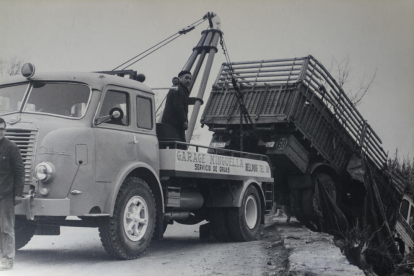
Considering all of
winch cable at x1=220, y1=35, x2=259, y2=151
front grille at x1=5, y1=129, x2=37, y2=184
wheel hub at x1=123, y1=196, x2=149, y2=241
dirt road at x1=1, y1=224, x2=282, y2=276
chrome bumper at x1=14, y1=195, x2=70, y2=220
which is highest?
winch cable at x1=220, y1=35, x2=259, y2=151

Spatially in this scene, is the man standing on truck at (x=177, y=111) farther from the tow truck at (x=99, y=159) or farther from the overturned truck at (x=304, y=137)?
the overturned truck at (x=304, y=137)

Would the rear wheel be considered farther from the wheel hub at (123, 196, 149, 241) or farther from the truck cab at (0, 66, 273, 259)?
the wheel hub at (123, 196, 149, 241)

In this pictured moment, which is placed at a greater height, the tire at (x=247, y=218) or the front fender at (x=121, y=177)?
the front fender at (x=121, y=177)

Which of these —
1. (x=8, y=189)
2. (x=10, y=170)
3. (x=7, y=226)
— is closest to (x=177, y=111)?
(x=10, y=170)

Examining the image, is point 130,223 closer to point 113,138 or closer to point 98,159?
point 98,159

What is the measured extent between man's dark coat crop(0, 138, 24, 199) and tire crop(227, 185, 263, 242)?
A: 4.46 metres

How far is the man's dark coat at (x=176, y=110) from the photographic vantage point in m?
8.88

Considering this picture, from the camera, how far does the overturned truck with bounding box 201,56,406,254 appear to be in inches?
462

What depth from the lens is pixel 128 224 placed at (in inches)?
272

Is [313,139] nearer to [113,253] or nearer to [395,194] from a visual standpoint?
[395,194]

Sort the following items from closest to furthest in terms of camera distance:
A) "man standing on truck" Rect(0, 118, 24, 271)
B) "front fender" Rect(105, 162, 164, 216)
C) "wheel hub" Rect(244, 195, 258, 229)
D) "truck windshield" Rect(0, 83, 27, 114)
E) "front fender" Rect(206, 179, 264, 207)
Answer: "man standing on truck" Rect(0, 118, 24, 271)
"front fender" Rect(105, 162, 164, 216)
"truck windshield" Rect(0, 83, 27, 114)
"front fender" Rect(206, 179, 264, 207)
"wheel hub" Rect(244, 195, 258, 229)

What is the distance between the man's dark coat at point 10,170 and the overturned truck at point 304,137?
19.4 ft

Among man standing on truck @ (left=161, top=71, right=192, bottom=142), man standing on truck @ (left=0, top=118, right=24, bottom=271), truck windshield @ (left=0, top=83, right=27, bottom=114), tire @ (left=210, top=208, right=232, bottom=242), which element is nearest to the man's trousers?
man standing on truck @ (left=0, top=118, right=24, bottom=271)

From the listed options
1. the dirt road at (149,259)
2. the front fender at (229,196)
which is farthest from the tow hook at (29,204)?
the front fender at (229,196)
